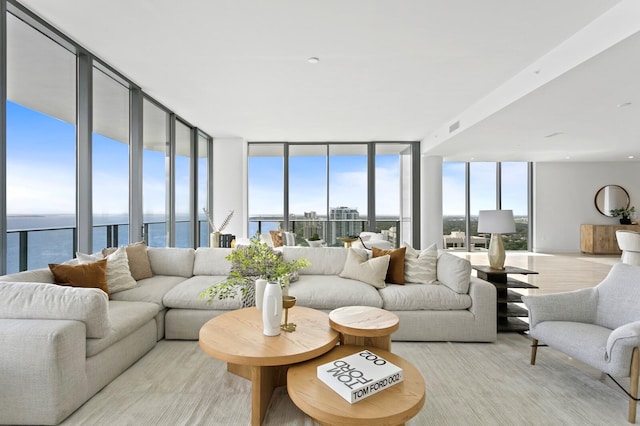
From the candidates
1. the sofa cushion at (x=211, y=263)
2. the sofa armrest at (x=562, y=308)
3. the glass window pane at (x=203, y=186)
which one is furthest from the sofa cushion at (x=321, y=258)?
the glass window pane at (x=203, y=186)

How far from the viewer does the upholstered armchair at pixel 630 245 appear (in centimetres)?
597

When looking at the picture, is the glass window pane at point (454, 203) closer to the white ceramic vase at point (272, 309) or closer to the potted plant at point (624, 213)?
the potted plant at point (624, 213)

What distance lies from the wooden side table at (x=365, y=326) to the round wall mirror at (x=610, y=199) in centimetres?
1015

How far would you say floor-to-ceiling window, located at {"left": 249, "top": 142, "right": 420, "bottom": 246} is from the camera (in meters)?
7.88

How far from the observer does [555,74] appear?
3.30 m

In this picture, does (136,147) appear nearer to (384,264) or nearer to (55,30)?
(55,30)

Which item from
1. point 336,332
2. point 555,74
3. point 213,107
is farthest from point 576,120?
point 213,107

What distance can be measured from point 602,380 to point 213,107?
559 cm

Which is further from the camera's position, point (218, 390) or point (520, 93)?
point (520, 93)

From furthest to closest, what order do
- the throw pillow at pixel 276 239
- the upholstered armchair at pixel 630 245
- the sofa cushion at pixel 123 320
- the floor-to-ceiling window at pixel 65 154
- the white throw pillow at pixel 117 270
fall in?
the upholstered armchair at pixel 630 245 → the throw pillow at pixel 276 239 → the floor-to-ceiling window at pixel 65 154 → the white throw pillow at pixel 117 270 → the sofa cushion at pixel 123 320

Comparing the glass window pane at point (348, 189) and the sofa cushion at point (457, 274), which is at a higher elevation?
the glass window pane at point (348, 189)

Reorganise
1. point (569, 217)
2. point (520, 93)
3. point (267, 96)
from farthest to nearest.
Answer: point (569, 217) → point (267, 96) → point (520, 93)

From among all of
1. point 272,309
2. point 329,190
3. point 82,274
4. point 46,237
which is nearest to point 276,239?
point 329,190

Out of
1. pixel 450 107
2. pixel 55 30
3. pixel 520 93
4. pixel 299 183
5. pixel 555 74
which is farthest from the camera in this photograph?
pixel 299 183
